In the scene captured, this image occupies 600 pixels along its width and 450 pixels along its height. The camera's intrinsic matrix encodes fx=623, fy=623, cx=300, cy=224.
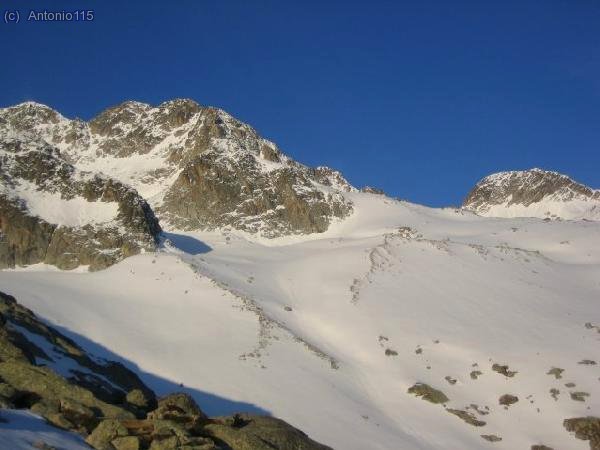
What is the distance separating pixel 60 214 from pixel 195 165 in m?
27.0

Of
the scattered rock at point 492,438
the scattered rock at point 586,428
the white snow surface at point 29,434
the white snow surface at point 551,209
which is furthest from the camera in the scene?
the white snow surface at point 551,209

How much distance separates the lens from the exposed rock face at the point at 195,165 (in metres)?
73.4

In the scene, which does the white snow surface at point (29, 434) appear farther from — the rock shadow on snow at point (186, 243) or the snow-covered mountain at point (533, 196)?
the snow-covered mountain at point (533, 196)

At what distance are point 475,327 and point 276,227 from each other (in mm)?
37072

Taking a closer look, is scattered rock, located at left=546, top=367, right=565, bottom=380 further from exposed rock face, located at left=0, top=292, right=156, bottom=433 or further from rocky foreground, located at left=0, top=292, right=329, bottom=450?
exposed rock face, located at left=0, top=292, right=156, bottom=433

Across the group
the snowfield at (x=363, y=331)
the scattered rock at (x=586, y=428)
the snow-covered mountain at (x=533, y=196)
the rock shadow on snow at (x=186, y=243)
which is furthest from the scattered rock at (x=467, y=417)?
the snow-covered mountain at (x=533, y=196)

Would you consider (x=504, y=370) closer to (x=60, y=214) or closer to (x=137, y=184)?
(x=60, y=214)

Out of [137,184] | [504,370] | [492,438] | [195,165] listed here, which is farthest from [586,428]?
[137,184]

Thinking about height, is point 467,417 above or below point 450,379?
below

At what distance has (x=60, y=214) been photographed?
53938 mm

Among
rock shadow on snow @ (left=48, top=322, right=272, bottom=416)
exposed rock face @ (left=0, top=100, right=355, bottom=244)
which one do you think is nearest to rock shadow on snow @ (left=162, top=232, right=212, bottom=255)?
exposed rock face @ (left=0, top=100, right=355, bottom=244)

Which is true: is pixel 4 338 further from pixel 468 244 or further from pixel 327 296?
pixel 468 244

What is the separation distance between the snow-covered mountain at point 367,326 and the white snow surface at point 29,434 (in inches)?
4.9

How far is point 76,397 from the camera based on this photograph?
51.8 feet
